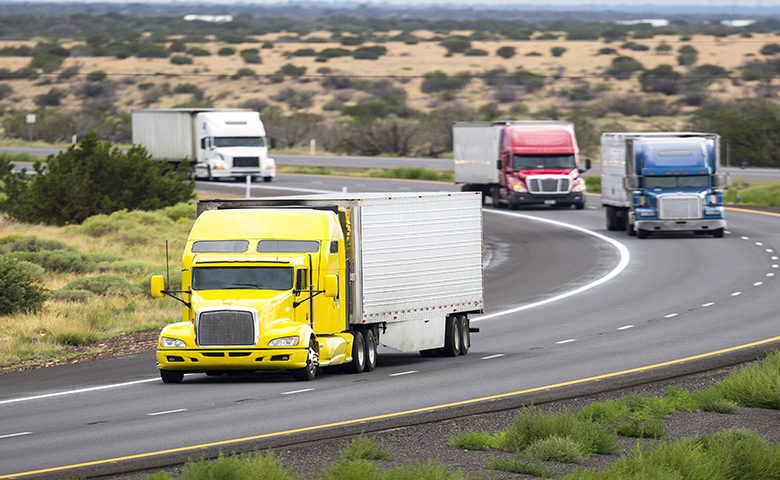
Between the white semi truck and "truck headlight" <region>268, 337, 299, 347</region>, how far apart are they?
150 feet

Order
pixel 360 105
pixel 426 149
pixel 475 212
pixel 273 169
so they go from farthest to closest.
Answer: pixel 360 105 < pixel 426 149 < pixel 273 169 < pixel 475 212

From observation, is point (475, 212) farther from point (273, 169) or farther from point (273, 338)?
point (273, 169)

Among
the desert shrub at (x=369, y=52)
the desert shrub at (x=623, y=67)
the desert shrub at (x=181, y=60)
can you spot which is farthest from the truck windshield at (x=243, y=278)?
the desert shrub at (x=369, y=52)

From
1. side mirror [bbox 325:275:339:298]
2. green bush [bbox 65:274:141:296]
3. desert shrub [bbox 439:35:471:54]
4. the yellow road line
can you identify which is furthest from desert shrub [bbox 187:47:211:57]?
side mirror [bbox 325:275:339:298]

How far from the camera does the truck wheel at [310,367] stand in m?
18.4

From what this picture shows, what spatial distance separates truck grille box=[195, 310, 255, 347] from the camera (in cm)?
1780

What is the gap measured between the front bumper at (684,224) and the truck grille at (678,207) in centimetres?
18

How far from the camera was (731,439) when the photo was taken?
13.5m

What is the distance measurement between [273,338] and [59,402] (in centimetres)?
285

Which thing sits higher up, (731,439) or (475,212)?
(475,212)

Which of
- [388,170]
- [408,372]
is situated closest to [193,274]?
[408,372]

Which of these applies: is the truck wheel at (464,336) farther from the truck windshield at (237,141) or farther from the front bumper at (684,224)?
the truck windshield at (237,141)

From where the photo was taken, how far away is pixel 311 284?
18391 mm

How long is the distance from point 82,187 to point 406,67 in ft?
342
